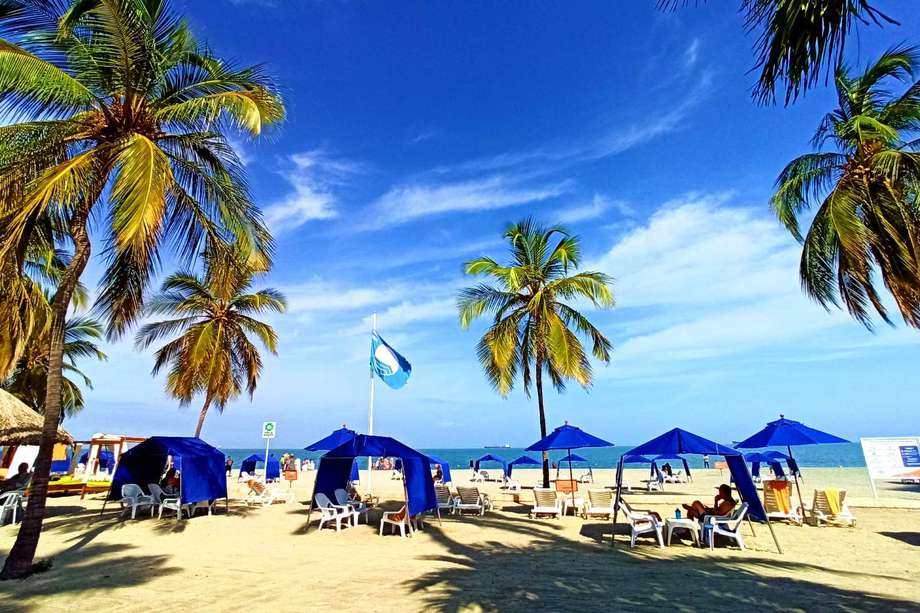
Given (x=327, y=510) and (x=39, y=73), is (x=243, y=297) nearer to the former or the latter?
(x=327, y=510)

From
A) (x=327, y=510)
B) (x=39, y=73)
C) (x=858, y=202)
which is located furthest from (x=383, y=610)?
(x=858, y=202)

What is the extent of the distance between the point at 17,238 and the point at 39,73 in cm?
232

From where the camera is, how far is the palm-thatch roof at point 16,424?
1330cm

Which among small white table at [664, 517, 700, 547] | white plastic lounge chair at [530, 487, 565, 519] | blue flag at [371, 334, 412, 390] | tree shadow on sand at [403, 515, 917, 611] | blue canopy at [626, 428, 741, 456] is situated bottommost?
tree shadow on sand at [403, 515, 917, 611]

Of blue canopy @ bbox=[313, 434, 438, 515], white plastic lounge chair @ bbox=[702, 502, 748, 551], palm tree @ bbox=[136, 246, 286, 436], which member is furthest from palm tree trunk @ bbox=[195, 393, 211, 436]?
white plastic lounge chair @ bbox=[702, 502, 748, 551]

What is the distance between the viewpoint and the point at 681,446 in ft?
35.7

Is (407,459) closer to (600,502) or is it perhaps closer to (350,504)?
(350,504)

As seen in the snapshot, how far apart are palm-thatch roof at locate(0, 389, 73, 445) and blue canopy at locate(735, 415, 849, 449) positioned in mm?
18107

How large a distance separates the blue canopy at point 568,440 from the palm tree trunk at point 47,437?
11090 mm

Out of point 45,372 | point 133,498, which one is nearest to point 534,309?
point 133,498

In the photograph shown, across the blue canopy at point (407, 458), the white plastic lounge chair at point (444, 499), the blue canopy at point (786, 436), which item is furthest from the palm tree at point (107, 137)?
the blue canopy at point (786, 436)

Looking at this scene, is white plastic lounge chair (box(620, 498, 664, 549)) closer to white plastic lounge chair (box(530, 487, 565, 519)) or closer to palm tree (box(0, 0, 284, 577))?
white plastic lounge chair (box(530, 487, 565, 519))

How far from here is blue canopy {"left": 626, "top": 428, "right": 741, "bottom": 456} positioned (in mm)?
10508

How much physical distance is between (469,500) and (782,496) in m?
8.08
